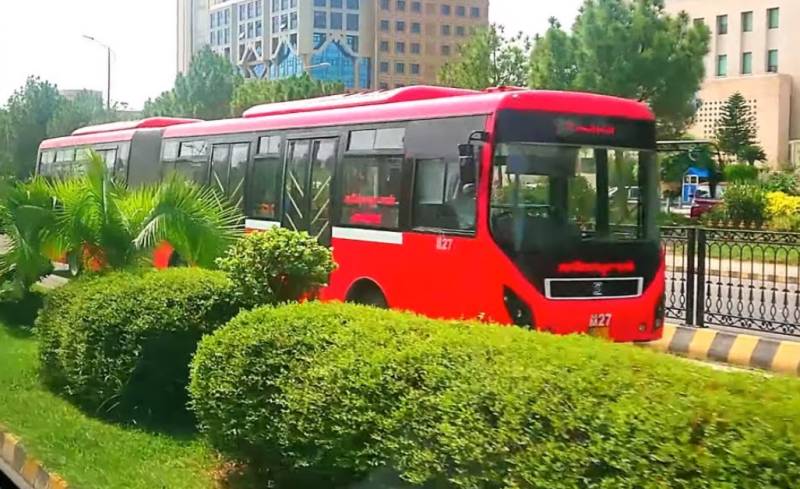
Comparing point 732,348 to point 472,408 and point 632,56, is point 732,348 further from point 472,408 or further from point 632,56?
point 632,56

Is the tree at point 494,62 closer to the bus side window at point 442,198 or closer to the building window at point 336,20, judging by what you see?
the bus side window at point 442,198

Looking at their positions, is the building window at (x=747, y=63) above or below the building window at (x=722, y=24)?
below

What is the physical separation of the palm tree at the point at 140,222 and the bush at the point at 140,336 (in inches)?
23.3

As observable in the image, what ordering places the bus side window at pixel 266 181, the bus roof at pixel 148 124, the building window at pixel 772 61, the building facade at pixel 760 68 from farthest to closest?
1. the building window at pixel 772 61
2. the building facade at pixel 760 68
3. the bus roof at pixel 148 124
4. the bus side window at pixel 266 181

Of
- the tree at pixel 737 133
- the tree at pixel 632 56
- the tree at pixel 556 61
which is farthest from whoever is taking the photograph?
the tree at pixel 737 133

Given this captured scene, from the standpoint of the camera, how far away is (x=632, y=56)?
101ft

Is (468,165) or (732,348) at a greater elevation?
(468,165)

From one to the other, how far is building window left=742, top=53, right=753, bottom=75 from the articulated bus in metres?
56.9

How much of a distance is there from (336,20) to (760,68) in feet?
192

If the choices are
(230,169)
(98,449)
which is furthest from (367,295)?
(98,449)

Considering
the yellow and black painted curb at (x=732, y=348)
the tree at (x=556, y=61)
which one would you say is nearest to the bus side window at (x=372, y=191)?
the yellow and black painted curb at (x=732, y=348)

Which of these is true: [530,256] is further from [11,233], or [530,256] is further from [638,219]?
[11,233]

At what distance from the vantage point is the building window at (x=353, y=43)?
114 m

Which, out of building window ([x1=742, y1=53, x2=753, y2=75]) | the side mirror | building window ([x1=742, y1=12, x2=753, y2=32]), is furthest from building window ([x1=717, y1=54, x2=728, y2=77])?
the side mirror
